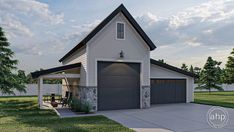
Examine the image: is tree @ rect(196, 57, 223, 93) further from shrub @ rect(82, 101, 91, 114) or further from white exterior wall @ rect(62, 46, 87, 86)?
shrub @ rect(82, 101, 91, 114)

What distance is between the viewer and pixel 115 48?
1426 cm

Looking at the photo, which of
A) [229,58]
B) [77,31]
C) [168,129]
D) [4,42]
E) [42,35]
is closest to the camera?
[168,129]

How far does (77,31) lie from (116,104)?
12.1m

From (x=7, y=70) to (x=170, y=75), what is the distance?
43.5 ft

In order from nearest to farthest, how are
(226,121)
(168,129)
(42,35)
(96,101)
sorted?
(168,129)
(226,121)
(96,101)
(42,35)

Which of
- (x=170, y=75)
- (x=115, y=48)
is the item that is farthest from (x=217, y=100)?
(x=115, y=48)

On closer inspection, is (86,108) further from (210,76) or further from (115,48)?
(210,76)

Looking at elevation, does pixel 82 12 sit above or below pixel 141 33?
above

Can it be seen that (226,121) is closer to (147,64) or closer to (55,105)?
(147,64)

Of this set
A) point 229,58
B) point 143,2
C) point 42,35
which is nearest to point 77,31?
point 42,35

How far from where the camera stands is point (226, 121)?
9852 millimetres

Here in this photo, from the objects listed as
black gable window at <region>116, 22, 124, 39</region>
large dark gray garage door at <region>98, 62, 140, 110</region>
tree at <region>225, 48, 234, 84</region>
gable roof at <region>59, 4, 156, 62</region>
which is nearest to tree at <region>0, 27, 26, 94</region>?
gable roof at <region>59, 4, 156, 62</region>

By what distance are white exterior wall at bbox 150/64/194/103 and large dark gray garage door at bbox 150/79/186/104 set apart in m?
0.34

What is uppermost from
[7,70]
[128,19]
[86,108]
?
[128,19]
